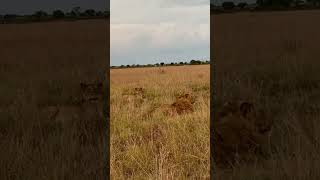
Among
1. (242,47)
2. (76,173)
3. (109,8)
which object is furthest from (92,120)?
(242,47)

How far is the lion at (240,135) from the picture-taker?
14.6 feet

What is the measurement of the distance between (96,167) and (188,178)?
29.2 inches

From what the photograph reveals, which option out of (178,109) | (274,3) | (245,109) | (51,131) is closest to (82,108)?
(51,131)

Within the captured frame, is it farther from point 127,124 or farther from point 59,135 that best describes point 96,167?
point 127,124

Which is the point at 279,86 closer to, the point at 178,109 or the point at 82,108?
the point at 178,109

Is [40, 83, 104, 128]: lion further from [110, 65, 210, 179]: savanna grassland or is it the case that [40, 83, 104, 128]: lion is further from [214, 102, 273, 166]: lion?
[214, 102, 273, 166]: lion

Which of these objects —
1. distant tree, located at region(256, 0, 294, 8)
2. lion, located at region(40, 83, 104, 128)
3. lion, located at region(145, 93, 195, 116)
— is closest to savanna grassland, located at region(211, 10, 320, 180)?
lion, located at region(145, 93, 195, 116)

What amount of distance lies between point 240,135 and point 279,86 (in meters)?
1.64

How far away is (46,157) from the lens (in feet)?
13.6

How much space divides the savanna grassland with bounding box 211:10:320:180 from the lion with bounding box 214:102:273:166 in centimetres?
11

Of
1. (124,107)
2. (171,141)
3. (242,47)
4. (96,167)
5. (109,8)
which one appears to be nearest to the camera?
(109,8)

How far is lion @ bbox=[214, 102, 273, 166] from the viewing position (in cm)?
444

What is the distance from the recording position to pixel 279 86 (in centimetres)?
600

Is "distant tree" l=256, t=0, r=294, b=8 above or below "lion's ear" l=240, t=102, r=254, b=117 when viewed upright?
above
